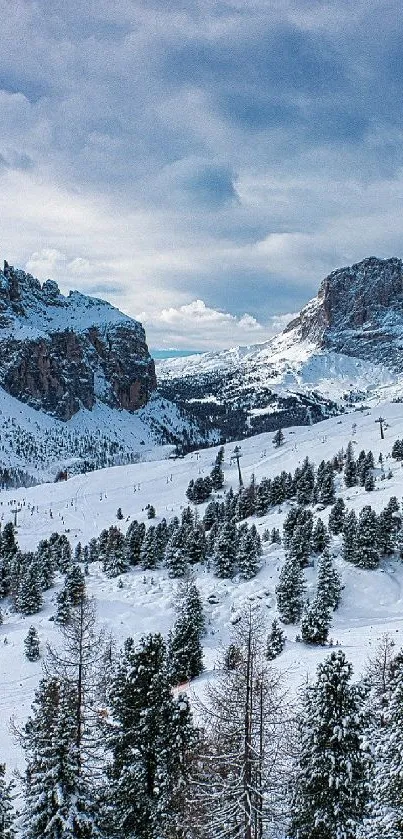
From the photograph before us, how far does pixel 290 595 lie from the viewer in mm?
59594

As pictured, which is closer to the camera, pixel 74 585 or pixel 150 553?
pixel 74 585

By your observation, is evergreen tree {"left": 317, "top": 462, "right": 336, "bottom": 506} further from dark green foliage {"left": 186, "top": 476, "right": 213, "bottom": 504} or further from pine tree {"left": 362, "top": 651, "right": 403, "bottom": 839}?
pine tree {"left": 362, "top": 651, "right": 403, "bottom": 839}

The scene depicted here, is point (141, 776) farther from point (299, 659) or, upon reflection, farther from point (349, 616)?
point (349, 616)

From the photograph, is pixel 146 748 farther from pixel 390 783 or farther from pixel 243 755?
pixel 390 783

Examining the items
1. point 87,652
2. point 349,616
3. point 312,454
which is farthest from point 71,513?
point 87,652

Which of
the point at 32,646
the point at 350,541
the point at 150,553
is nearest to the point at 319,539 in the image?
the point at 350,541

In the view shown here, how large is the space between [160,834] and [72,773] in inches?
172

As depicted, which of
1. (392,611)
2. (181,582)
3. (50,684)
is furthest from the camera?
(181,582)

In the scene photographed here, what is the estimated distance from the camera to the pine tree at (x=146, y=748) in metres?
19.5

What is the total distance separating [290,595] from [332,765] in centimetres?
4276

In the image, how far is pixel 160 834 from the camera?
18.9 meters

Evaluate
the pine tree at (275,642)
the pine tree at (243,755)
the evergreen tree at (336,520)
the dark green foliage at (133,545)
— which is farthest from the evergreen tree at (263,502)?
the pine tree at (243,755)

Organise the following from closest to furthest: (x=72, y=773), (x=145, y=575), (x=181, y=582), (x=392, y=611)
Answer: (x=72, y=773) → (x=392, y=611) → (x=181, y=582) → (x=145, y=575)

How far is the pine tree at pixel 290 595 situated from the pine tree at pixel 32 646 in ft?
88.3
